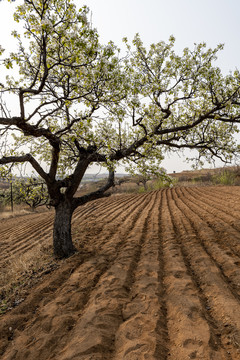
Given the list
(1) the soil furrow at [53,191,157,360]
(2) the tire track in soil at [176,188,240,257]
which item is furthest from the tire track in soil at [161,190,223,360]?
(2) the tire track in soil at [176,188,240,257]

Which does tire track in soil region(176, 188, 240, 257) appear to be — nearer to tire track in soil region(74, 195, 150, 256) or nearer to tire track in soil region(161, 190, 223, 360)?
tire track in soil region(161, 190, 223, 360)

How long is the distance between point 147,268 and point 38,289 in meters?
2.12

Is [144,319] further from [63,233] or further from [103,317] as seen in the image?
[63,233]

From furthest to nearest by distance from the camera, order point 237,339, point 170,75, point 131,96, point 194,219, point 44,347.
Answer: point 194,219 → point 170,75 → point 131,96 → point 44,347 → point 237,339

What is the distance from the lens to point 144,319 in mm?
2646

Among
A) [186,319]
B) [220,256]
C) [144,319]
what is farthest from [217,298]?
[220,256]

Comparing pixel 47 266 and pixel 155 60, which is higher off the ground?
pixel 155 60

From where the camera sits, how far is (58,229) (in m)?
5.72

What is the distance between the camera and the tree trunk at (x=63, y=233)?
5555 millimetres

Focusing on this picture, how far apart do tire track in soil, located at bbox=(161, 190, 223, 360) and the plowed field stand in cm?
1

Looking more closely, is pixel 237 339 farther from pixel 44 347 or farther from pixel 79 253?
pixel 79 253

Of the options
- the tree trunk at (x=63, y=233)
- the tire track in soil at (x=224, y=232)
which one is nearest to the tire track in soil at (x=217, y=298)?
the tire track in soil at (x=224, y=232)

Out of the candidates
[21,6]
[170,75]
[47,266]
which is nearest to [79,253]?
[47,266]

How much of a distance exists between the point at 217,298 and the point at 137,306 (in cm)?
115
